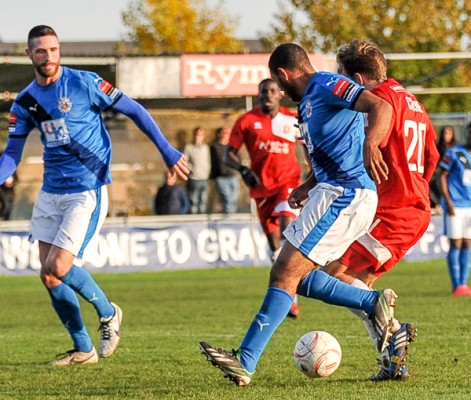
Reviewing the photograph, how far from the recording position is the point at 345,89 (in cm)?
660

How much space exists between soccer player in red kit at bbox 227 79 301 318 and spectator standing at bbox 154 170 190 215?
30.4 feet

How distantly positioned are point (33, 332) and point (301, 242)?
5.12m

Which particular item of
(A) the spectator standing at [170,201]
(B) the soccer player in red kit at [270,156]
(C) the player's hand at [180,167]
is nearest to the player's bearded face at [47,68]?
(C) the player's hand at [180,167]

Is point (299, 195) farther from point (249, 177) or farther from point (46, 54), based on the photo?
point (249, 177)

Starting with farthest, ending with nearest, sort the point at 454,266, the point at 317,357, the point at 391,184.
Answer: the point at 454,266 < the point at 391,184 < the point at 317,357

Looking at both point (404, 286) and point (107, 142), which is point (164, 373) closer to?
point (107, 142)

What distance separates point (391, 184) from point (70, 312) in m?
2.55

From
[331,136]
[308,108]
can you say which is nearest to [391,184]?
[331,136]

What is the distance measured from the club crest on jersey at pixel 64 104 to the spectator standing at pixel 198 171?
43.7 feet

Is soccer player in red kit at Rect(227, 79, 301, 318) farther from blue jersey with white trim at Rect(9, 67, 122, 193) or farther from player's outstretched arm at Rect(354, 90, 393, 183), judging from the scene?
player's outstretched arm at Rect(354, 90, 393, 183)

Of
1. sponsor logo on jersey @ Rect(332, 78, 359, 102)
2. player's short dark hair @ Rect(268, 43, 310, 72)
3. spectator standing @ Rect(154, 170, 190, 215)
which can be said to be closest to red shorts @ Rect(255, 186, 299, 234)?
player's short dark hair @ Rect(268, 43, 310, 72)

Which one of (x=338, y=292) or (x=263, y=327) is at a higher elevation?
(x=338, y=292)

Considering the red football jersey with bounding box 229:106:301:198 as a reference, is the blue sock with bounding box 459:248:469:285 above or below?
below

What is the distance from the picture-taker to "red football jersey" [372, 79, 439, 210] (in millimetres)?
7730
